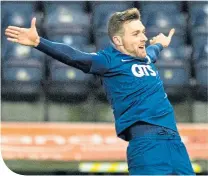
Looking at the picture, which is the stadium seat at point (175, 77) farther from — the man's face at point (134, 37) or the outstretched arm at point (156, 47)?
the man's face at point (134, 37)

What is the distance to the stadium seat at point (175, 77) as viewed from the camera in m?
5.14

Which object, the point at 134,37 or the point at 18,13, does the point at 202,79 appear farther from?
the point at 134,37

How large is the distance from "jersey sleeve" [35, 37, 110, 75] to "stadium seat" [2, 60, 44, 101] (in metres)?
2.57

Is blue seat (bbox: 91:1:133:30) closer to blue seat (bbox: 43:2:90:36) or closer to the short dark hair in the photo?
blue seat (bbox: 43:2:90:36)

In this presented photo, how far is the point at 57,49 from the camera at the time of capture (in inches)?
99.3

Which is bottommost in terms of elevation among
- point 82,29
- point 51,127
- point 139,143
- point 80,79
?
point 139,143

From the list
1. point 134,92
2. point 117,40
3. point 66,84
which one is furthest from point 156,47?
point 66,84

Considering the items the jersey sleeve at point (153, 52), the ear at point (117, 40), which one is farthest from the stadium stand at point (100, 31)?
the ear at point (117, 40)

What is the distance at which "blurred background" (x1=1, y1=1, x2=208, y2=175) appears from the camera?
4648 mm

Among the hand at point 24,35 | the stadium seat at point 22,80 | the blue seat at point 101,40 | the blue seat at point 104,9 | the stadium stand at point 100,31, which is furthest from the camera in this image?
the blue seat at point 104,9

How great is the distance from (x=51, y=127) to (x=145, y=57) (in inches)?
85.1

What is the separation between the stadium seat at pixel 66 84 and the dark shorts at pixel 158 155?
2.68 meters

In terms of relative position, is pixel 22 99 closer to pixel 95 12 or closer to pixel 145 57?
pixel 95 12

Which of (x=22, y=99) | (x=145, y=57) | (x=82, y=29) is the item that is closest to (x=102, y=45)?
(x=82, y=29)
